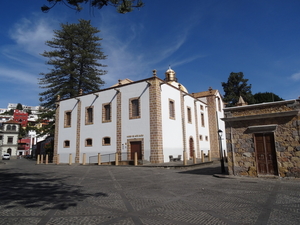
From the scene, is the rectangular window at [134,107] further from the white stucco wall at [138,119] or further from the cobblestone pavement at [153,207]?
the cobblestone pavement at [153,207]

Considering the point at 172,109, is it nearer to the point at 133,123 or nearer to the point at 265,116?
the point at 133,123

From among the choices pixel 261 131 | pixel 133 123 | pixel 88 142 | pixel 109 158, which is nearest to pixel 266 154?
pixel 261 131

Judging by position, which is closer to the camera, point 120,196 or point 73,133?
point 120,196

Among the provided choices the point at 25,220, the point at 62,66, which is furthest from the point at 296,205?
the point at 62,66

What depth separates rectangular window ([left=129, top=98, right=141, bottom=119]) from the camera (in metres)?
21.0

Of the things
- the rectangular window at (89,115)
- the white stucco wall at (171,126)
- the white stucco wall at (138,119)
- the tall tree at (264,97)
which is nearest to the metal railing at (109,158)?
the white stucco wall at (138,119)

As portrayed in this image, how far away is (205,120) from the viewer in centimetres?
2959

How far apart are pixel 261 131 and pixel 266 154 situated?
38.6 inches

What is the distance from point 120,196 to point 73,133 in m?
20.3

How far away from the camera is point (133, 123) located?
68.4 feet

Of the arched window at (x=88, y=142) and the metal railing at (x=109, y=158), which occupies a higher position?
the arched window at (x=88, y=142)

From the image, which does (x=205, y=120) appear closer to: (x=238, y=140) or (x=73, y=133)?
(x=73, y=133)

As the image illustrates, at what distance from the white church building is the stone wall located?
6.43 m

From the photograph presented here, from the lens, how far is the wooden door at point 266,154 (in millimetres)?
9750
